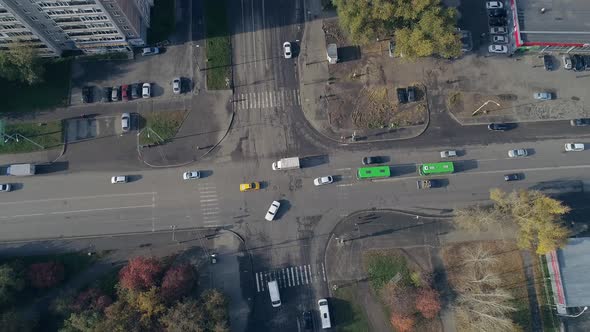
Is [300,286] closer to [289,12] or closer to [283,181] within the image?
[283,181]

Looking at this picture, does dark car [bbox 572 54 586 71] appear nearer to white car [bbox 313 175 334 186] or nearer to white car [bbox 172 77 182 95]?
white car [bbox 313 175 334 186]

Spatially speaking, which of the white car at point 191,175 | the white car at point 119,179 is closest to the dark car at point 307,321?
the white car at point 191,175

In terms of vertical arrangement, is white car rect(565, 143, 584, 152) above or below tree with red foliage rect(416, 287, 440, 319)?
above

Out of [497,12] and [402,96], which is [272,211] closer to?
[402,96]

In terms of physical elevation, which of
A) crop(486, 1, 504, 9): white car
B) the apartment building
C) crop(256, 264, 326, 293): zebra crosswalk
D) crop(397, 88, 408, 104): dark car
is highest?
crop(486, 1, 504, 9): white car

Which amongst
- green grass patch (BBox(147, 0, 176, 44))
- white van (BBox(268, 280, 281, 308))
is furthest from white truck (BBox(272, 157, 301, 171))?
green grass patch (BBox(147, 0, 176, 44))

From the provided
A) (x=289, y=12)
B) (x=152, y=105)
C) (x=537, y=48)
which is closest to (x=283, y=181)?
(x=152, y=105)

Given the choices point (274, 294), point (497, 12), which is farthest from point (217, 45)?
point (497, 12)
